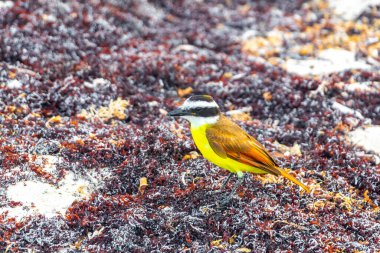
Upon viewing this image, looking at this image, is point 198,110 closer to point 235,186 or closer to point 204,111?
point 204,111

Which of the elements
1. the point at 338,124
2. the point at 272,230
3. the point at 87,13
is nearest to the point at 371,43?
the point at 338,124

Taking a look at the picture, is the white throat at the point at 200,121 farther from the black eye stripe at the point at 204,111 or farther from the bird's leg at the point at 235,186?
the bird's leg at the point at 235,186

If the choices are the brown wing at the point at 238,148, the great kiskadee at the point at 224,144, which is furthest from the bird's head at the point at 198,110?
the brown wing at the point at 238,148

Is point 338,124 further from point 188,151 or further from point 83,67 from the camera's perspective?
point 83,67

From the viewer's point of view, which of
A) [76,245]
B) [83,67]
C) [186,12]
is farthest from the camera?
[186,12]

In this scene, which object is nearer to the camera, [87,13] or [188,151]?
[188,151]

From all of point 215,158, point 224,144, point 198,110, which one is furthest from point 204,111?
point 215,158

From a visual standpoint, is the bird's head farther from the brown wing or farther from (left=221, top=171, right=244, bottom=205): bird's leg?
(left=221, top=171, right=244, bottom=205): bird's leg
